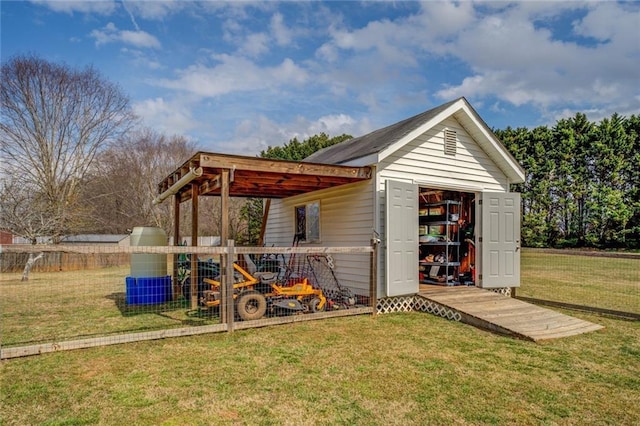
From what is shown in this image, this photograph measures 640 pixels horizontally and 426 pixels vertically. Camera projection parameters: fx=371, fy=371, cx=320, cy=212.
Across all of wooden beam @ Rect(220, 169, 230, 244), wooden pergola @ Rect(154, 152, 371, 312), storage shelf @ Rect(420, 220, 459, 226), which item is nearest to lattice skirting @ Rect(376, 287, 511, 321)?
storage shelf @ Rect(420, 220, 459, 226)

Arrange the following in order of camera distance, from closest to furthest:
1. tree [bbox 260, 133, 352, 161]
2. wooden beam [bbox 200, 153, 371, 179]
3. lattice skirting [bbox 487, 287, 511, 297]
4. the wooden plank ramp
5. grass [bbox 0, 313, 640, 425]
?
1. grass [bbox 0, 313, 640, 425]
2. the wooden plank ramp
3. wooden beam [bbox 200, 153, 371, 179]
4. lattice skirting [bbox 487, 287, 511, 297]
5. tree [bbox 260, 133, 352, 161]

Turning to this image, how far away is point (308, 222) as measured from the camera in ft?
30.4

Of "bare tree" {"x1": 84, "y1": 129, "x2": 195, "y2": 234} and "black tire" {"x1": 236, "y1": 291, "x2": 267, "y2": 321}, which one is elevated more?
"bare tree" {"x1": 84, "y1": 129, "x2": 195, "y2": 234}

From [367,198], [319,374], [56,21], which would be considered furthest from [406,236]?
[56,21]

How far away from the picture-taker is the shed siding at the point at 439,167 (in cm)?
685

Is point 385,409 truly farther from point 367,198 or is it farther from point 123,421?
point 367,198

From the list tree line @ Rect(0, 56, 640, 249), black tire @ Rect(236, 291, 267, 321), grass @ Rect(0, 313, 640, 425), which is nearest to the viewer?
grass @ Rect(0, 313, 640, 425)

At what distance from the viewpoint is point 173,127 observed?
25.3 metres

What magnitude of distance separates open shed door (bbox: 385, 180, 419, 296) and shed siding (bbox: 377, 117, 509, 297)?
0.56 feet

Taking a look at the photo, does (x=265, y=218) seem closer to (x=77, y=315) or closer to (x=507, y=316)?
(x=77, y=315)

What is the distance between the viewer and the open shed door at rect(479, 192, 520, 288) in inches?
300

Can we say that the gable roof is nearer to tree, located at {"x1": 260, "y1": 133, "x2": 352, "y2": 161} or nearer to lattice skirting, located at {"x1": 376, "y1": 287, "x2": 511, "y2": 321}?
lattice skirting, located at {"x1": 376, "y1": 287, "x2": 511, "y2": 321}

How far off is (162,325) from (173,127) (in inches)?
884

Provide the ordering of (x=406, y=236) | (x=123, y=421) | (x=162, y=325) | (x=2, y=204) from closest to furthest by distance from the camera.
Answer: (x=123, y=421) < (x=162, y=325) < (x=406, y=236) < (x=2, y=204)
